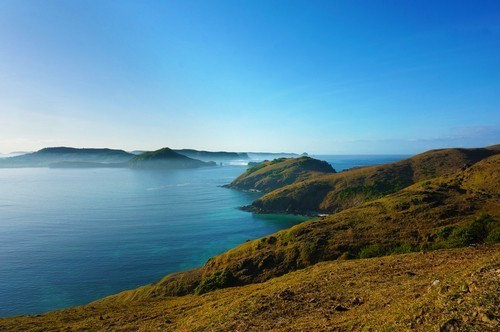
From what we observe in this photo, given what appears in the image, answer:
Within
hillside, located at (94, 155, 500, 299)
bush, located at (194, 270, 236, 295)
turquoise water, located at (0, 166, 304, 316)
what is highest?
hillside, located at (94, 155, 500, 299)

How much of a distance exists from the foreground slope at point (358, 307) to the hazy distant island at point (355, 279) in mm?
106

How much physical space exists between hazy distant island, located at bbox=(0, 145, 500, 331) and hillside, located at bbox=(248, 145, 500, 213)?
202ft

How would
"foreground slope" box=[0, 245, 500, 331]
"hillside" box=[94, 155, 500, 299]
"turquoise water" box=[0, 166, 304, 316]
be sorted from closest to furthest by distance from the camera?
"foreground slope" box=[0, 245, 500, 331]
"hillside" box=[94, 155, 500, 299]
"turquoise water" box=[0, 166, 304, 316]

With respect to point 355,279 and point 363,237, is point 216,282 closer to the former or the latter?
point 355,279

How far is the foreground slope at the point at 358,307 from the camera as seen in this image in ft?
51.5

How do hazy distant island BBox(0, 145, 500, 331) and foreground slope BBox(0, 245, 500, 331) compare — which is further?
hazy distant island BBox(0, 145, 500, 331)

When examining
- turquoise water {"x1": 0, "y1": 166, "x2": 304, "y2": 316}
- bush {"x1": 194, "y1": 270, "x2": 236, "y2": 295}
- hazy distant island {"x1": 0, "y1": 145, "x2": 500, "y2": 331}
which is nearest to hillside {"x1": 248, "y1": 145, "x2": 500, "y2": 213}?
turquoise water {"x1": 0, "y1": 166, "x2": 304, "y2": 316}

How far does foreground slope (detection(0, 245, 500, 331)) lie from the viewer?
15.7m

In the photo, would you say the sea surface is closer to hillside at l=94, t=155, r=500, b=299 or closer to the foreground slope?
hillside at l=94, t=155, r=500, b=299

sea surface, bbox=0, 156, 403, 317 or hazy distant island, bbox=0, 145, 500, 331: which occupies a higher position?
hazy distant island, bbox=0, 145, 500, 331

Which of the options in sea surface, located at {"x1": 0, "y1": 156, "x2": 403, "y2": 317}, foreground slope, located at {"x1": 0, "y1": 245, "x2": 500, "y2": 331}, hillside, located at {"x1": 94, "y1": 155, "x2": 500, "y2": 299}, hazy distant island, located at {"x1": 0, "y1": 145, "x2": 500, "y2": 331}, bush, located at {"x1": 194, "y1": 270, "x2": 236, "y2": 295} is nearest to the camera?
foreground slope, located at {"x1": 0, "y1": 245, "x2": 500, "y2": 331}

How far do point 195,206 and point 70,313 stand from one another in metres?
131

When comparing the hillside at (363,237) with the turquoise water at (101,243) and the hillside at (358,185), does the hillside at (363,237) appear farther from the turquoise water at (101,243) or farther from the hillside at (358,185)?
the hillside at (358,185)

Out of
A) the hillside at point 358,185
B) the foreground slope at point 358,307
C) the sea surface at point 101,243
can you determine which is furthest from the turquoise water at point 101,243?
the foreground slope at point 358,307
